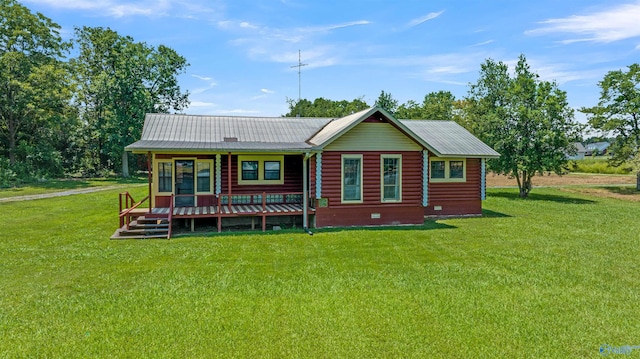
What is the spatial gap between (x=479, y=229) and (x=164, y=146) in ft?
37.3

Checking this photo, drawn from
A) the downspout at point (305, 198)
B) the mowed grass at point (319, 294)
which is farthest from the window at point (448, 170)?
the downspout at point (305, 198)

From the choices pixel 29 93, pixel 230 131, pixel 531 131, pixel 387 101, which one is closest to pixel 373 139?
pixel 230 131

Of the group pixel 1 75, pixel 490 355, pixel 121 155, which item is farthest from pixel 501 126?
pixel 1 75

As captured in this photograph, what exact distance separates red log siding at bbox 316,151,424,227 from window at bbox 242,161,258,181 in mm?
3251

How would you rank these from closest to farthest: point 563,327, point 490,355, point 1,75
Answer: point 490,355, point 563,327, point 1,75

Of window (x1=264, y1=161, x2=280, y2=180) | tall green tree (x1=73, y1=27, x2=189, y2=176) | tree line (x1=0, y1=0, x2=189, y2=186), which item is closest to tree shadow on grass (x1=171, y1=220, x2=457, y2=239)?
window (x1=264, y1=161, x2=280, y2=180)

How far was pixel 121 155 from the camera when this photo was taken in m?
37.3

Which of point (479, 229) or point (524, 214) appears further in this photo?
point (524, 214)

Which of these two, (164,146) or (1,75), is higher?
(1,75)

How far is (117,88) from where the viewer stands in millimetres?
36062

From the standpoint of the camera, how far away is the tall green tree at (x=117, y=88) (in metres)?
35.7

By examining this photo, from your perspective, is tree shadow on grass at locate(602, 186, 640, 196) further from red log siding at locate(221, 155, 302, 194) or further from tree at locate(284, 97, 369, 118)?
tree at locate(284, 97, 369, 118)

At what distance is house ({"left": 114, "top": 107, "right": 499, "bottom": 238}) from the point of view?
13141 mm

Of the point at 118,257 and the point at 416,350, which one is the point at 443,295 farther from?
the point at 118,257
